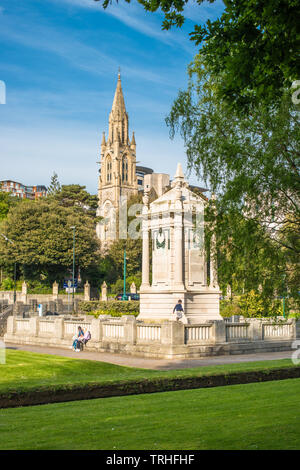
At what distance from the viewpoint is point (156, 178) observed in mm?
38562

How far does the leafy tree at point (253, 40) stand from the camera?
7516 mm

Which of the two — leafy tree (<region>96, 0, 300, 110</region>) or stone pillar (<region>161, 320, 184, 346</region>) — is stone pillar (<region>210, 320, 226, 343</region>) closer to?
stone pillar (<region>161, 320, 184, 346</region>)

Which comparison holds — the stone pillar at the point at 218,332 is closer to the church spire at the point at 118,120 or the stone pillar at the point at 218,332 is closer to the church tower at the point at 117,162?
the church tower at the point at 117,162

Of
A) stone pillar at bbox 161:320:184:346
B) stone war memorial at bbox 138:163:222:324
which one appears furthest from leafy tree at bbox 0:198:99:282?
stone pillar at bbox 161:320:184:346

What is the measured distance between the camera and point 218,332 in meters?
24.9

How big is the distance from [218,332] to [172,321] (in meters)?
2.77

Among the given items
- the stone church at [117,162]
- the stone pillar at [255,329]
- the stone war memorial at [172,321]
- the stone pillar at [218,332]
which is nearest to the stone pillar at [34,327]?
the stone war memorial at [172,321]

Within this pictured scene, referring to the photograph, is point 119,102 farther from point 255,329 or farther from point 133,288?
point 255,329

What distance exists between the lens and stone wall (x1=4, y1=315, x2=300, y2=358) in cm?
2350

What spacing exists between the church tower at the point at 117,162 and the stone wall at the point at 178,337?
11589 cm

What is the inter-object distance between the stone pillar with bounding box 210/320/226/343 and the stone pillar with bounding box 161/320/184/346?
190 centimetres

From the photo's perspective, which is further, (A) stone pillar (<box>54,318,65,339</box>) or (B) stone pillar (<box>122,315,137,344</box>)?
(A) stone pillar (<box>54,318,65,339</box>)

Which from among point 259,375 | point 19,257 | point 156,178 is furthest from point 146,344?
point 19,257
